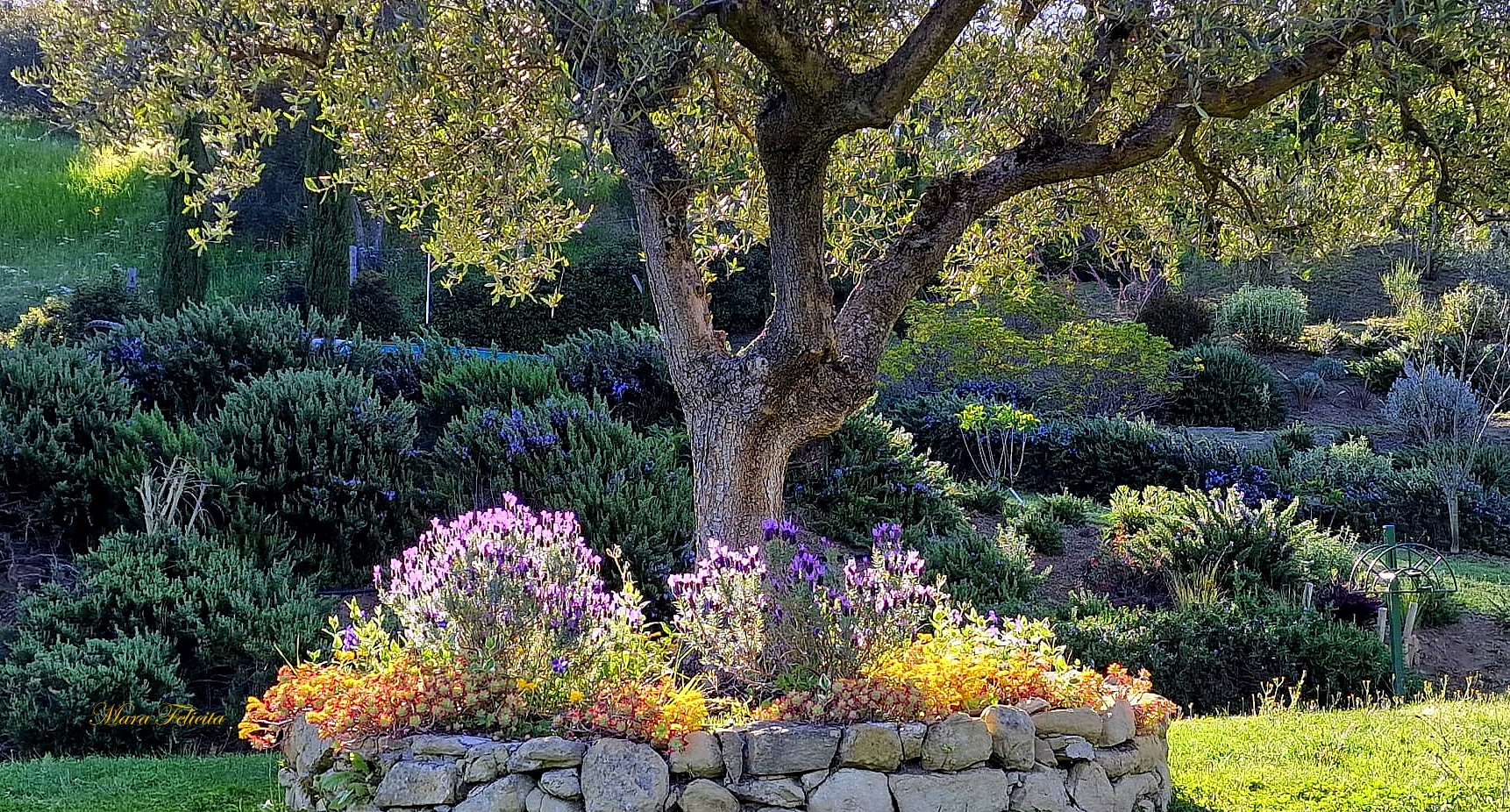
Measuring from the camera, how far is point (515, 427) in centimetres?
794

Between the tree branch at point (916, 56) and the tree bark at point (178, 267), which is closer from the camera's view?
the tree branch at point (916, 56)

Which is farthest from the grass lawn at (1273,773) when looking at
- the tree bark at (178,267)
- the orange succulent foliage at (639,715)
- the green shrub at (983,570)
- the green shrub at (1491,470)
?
the tree bark at (178,267)

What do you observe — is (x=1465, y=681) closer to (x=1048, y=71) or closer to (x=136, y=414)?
(x=1048, y=71)

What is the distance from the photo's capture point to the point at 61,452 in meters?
7.19

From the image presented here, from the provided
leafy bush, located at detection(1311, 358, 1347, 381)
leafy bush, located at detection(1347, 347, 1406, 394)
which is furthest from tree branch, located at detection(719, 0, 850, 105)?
leafy bush, located at detection(1311, 358, 1347, 381)

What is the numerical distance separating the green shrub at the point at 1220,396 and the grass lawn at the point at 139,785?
14879 mm

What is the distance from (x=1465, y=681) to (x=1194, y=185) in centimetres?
367

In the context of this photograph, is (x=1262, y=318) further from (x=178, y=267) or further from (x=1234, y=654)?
(x=178, y=267)

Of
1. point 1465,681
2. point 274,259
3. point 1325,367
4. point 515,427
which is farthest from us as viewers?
point 274,259

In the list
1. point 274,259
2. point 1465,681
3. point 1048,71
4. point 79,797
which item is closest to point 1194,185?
point 1048,71

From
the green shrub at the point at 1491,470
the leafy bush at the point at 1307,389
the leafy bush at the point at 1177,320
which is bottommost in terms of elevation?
the green shrub at the point at 1491,470

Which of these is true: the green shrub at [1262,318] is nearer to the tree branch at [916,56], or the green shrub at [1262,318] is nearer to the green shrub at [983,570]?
the green shrub at [983,570]

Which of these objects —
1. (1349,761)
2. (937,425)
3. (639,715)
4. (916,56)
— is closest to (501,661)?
(639,715)

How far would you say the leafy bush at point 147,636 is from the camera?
17.9ft
